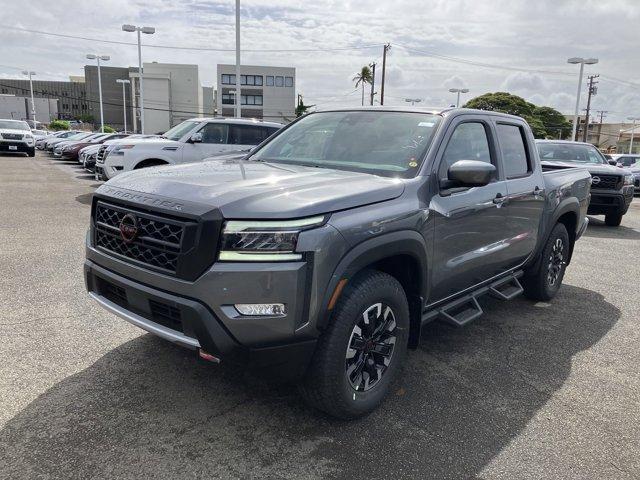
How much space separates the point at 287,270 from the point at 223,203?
47cm

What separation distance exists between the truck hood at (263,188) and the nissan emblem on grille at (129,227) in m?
0.16

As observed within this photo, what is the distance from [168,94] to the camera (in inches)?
3137

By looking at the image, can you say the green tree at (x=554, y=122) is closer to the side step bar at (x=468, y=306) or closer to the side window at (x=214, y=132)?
the side window at (x=214, y=132)

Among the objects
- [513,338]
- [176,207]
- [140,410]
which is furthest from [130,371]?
[513,338]

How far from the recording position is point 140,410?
308 cm

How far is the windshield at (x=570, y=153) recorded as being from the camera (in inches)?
469

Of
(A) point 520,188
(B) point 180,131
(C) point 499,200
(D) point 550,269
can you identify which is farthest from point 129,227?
(B) point 180,131

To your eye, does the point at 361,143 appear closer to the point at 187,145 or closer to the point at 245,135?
the point at 187,145

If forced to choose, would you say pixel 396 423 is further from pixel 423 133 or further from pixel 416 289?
pixel 423 133

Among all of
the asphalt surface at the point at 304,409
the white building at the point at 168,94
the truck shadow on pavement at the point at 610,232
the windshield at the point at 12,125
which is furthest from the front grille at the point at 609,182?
the white building at the point at 168,94

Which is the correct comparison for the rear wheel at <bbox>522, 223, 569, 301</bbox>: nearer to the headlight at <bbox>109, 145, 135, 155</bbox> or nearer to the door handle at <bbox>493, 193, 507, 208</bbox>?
the door handle at <bbox>493, 193, 507, 208</bbox>

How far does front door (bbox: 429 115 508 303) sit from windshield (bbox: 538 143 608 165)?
837 cm

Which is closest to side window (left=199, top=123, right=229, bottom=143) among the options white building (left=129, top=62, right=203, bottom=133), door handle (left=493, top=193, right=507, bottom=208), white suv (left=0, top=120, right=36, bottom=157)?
door handle (left=493, top=193, right=507, bottom=208)

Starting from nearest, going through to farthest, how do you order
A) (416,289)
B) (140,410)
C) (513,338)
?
(140,410)
(416,289)
(513,338)
